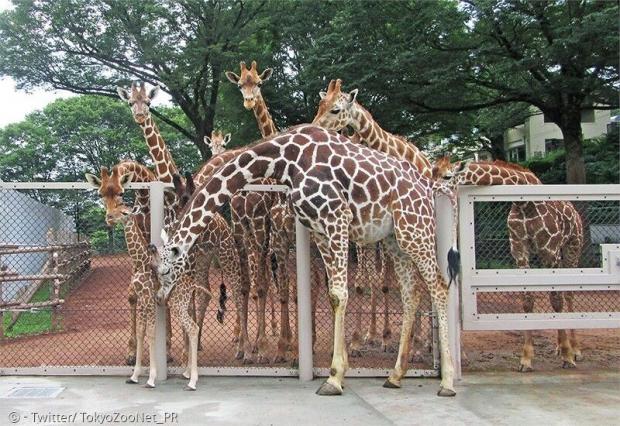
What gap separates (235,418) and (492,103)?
47.7 ft

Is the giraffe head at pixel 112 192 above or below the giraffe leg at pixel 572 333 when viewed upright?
above

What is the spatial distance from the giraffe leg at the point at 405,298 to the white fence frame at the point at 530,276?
21.4 inches

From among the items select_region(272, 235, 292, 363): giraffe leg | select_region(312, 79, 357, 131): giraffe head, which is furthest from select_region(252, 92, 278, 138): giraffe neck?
select_region(272, 235, 292, 363): giraffe leg

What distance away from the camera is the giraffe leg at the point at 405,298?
20.1 ft

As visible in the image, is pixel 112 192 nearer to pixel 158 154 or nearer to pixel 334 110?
pixel 158 154

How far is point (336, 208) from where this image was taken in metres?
5.70

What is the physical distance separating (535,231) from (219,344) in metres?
4.64

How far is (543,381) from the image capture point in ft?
20.7

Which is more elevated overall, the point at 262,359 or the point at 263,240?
the point at 263,240

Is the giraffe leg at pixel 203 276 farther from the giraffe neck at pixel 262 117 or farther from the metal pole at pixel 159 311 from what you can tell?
the giraffe neck at pixel 262 117

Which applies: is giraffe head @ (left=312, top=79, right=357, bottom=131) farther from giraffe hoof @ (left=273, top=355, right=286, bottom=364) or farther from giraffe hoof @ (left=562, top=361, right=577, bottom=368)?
giraffe hoof @ (left=562, top=361, right=577, bottom=368)

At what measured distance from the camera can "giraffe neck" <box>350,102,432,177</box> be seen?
24.1 ft

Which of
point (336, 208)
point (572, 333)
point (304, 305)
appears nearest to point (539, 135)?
point (572, 333)

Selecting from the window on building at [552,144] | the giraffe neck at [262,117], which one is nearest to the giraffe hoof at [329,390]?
the giraffe neck at [262,117]
